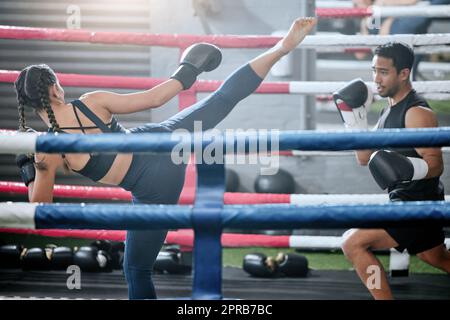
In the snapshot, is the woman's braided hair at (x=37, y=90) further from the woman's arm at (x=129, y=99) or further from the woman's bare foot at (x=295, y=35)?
the woman's bare foot at (x=295, y=35)

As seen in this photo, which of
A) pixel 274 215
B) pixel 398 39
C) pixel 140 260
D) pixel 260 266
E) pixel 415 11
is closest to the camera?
pixel 274 215

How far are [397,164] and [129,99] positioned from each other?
987 millimetres

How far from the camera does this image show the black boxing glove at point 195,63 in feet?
9.32

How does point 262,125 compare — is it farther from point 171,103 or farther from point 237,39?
point 237,39

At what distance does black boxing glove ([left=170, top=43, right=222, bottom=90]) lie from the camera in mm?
2840

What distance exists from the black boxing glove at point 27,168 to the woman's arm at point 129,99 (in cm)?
32

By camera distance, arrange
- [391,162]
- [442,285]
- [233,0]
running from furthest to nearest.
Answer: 1. [233,0]
2. [442,285]
3. [391,162]

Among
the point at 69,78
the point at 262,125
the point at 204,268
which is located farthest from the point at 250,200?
the point at 204,268

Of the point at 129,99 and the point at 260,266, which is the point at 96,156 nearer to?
the point at 129,99

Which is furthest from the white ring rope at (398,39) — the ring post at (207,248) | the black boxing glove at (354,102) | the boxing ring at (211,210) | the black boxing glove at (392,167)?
the ring post at (207,248)

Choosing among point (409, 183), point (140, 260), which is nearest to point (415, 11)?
point (409, 183)

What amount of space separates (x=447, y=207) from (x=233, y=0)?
341 centimetres

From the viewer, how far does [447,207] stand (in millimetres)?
1833

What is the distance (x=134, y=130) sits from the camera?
285cm
